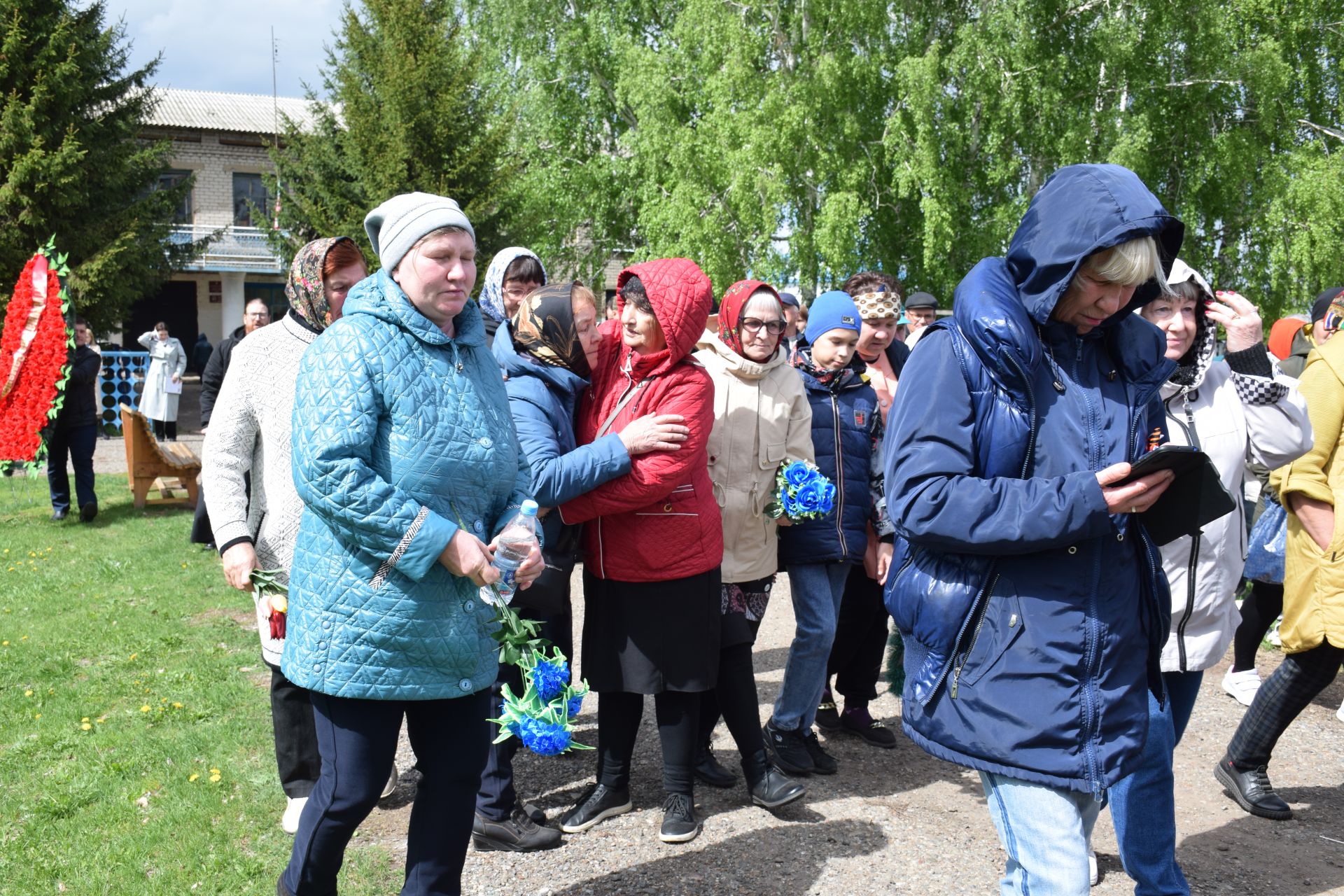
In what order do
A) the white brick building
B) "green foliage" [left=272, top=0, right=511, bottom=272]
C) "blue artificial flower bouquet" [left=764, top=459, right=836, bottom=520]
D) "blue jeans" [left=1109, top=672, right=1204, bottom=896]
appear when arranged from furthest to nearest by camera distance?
1. the white brick building
2. "green foliage" [left=272, top=0, right=511, bottom=272]
3. "blue artificial flower bouquet" [left=764, top=459, right=836, bottom=520]
4. "blue jeans" [left=1109, top=672, right=1204, bottom=896]

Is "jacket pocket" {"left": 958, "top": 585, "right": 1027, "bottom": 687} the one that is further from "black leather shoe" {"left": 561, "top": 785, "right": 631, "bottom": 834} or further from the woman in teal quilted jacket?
"black leather shoe" {"left": 561, "top": 785, "right": 631, "bottom": 834}

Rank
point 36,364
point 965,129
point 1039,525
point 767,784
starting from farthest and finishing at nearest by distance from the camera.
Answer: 1. point 965,129
2. point 36,364
3. point 767,784
4. point 1039,525

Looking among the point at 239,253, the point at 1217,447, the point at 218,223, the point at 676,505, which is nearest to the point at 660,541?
the point at 676,505

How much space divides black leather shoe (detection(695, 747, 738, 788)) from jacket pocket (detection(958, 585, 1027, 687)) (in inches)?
89.9

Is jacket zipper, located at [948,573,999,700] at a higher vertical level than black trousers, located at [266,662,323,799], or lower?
higher

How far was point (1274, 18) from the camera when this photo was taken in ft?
66.6

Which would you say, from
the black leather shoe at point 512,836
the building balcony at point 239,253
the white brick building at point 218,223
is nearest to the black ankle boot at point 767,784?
the black leather shoe at point 512,836

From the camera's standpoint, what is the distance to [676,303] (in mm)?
3729

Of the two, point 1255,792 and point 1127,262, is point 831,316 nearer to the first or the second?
point 1127,262

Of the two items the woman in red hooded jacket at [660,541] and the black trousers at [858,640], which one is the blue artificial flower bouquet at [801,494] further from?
the black trousers at [858,640]

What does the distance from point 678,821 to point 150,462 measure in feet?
30.3

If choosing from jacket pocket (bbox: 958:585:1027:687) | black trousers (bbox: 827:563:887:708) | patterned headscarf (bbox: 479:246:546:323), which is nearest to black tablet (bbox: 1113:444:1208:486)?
jacket pocket (bbox: 958:585:1027:687)

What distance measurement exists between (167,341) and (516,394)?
18299 mm

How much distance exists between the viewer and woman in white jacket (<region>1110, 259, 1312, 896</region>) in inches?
124
